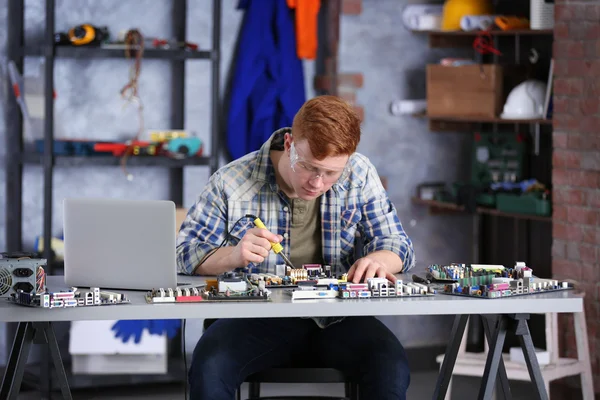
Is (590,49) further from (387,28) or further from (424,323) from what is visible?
(424,323)

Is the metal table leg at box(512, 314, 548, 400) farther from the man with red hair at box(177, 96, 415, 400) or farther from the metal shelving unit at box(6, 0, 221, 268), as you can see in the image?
the metal shelving unit at box(6, 0, 221, 268)

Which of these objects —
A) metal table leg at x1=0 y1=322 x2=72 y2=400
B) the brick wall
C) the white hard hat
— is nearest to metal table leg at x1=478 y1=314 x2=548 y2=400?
metal table leg at x1=0 y1=322 x2=72 y2=400

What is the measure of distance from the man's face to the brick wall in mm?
1567

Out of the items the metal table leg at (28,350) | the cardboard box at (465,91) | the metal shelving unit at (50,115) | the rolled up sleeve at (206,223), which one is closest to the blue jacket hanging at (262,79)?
the metal shelving unit at (50,115)

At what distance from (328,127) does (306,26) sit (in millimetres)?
2167

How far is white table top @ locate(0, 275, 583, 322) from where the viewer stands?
2.14m

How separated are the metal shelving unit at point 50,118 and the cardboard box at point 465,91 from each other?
1046 mm

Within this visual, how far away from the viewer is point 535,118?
409 cm

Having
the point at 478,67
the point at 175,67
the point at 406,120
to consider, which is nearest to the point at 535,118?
the point at 478,67

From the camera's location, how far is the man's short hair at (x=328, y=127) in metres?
2.54

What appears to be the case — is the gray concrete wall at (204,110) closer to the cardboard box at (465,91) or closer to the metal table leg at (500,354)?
the cardboard box at (465,91)

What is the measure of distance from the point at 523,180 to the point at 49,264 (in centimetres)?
223

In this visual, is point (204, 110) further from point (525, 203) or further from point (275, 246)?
point (275, 246)

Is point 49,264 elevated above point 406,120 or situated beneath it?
situated beneath
